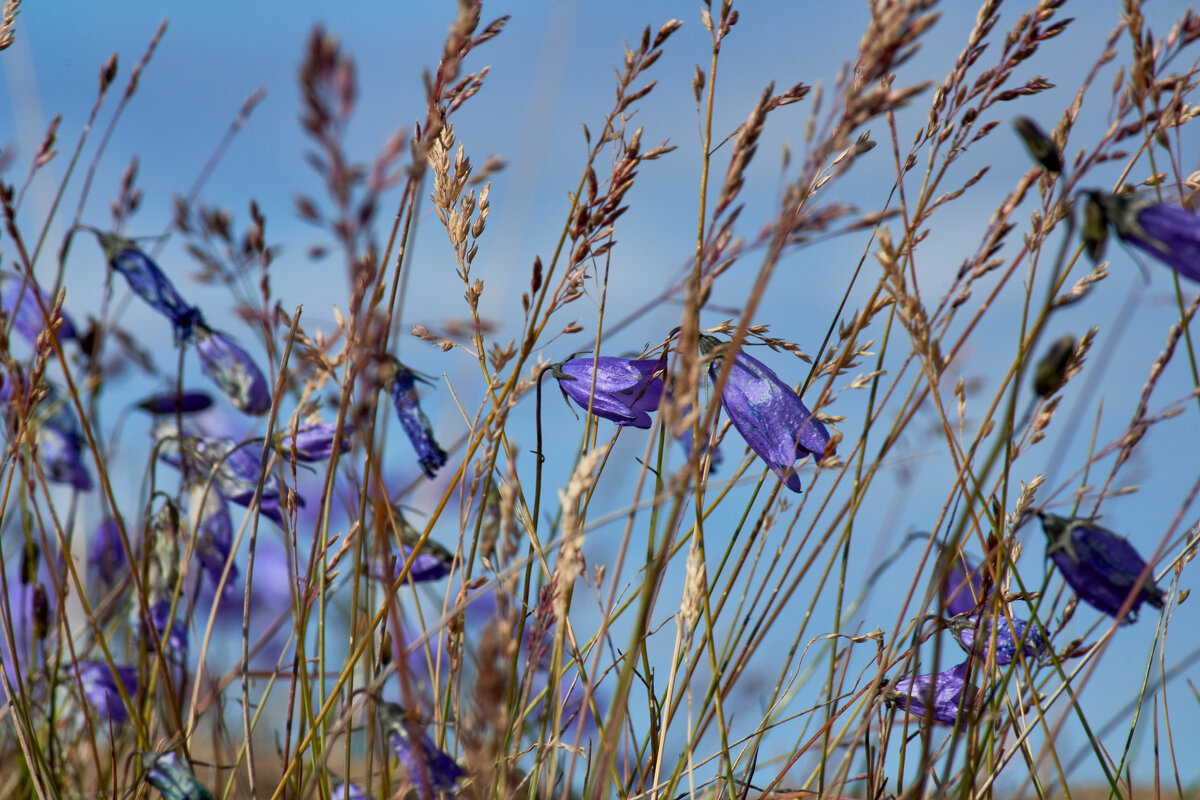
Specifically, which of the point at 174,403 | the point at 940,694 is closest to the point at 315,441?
the point at 174,403

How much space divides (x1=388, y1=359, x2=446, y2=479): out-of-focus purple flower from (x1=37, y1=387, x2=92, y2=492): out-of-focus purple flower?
0.88 m

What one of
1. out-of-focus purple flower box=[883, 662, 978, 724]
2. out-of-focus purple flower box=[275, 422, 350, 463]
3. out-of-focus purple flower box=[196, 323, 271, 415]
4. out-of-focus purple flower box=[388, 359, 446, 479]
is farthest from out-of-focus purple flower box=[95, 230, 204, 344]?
out-of-focus purple flower box=[883, 662, 978, 724]

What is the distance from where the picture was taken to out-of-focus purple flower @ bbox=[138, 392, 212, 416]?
78.9 inches

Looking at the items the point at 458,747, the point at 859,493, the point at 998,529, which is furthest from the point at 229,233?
the point at 998,529

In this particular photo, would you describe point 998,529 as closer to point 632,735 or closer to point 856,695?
point 856,695

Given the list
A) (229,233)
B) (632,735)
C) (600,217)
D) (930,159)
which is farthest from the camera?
(632,735)

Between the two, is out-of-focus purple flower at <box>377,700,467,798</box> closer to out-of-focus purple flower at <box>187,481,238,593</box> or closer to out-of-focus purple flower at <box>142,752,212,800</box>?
out-of-focus purple flower at <box>142,752,212,800</box>

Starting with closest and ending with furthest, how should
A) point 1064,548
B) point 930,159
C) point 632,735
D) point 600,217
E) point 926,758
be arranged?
1. point 926,758
2. point 1064,548
3. point 600,217
4. point 930,159
5. point 632,735

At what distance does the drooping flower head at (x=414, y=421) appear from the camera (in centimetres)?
158

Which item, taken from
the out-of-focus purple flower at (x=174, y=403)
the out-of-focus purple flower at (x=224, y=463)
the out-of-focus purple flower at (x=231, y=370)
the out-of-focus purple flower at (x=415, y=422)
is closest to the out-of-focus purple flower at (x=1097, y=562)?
the out-of-focus purple flower at (x=415, y=422)

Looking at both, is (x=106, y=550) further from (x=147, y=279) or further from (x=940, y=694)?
(x=940, y=694)

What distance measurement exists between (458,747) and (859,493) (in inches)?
25.0

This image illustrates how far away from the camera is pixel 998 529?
1.21m

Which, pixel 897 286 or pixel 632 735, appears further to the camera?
pixel 632 735
